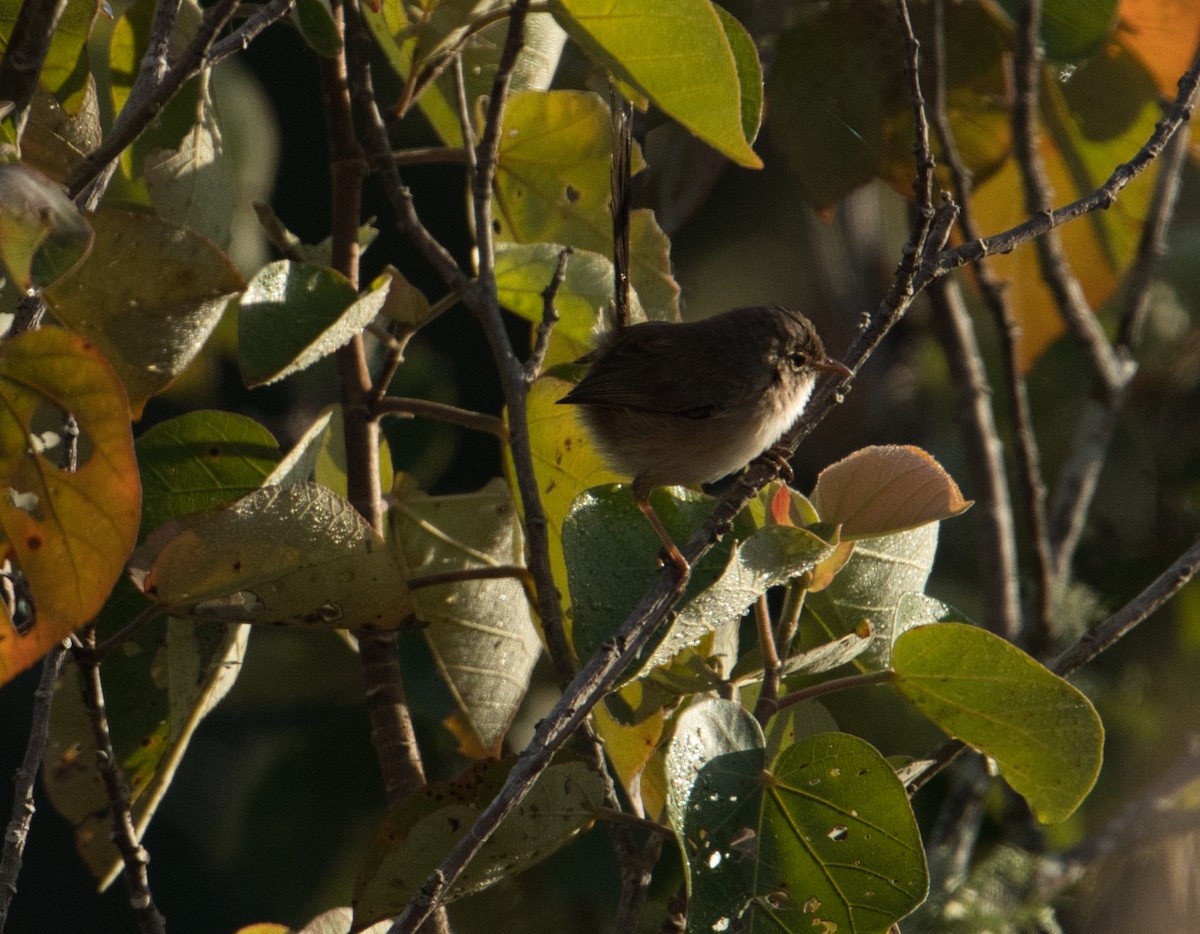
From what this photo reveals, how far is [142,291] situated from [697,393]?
150cm

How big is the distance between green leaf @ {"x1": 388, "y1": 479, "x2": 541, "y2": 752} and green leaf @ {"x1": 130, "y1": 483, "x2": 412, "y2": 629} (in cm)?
39

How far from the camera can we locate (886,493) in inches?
67.8

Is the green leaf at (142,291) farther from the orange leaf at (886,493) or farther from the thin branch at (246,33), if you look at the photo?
the orange leaf at (886,493)

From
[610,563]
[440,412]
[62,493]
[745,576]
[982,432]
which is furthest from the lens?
[982,432]

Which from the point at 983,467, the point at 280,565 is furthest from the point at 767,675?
the point at 983,467

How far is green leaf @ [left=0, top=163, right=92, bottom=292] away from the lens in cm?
111

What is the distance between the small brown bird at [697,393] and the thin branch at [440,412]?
58 cm

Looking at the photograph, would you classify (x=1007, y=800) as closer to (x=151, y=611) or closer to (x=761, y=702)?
(x=761, y=702)

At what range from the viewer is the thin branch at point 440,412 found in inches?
80.2

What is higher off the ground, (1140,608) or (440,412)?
(440,412)

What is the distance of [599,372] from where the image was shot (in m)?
2.70

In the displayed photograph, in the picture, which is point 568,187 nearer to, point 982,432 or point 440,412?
point 440,412

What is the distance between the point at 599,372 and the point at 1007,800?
4.73ft

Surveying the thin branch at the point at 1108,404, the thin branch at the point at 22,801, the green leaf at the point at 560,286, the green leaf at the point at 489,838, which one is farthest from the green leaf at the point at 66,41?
the thin branch at the point at 1108,404
